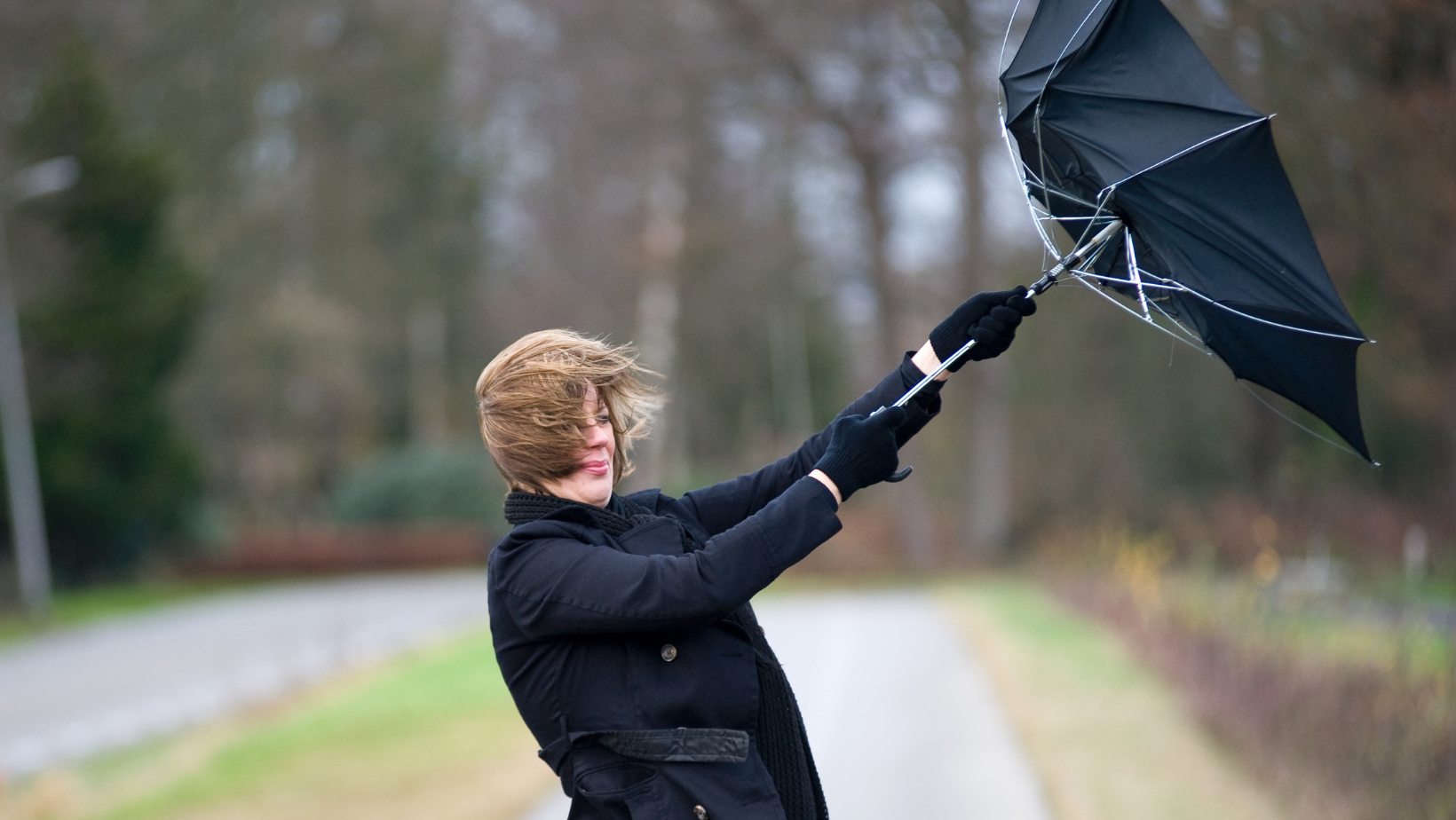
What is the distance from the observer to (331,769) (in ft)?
29.4

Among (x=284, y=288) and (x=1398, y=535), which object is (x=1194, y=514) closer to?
(x=1398, y=535)

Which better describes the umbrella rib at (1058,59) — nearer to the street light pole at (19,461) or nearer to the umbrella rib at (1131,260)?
the umbrella rib at (1131,260)

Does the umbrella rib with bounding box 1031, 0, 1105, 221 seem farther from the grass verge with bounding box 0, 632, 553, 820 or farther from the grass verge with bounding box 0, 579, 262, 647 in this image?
the grass verge with bounding box 0, 579, 262, 647

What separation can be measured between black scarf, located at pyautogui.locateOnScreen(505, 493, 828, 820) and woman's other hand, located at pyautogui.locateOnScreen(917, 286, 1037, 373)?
0.66 meters

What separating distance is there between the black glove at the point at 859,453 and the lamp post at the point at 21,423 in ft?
79.9

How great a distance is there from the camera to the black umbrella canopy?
289cm

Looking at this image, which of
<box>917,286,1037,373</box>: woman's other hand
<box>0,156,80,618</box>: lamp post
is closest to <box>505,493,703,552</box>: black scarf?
<box>917,286,1037,373</box>: woman's other hand

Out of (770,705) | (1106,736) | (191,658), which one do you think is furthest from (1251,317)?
(191,658)

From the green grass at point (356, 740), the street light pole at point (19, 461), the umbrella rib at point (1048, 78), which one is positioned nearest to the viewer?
the umbrella rib at point (1048, 78)

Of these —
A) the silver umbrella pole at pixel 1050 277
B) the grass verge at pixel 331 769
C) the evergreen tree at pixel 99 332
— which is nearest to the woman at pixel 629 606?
the silver umbrella pole at pixel 1050 277

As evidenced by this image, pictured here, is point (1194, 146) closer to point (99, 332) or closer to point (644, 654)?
point (644, 654)

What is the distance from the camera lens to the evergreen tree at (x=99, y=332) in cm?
2753

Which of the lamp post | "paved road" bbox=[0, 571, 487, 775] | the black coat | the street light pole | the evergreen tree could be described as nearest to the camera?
the black coat

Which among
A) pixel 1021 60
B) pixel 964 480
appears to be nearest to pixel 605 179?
pixel 964 480
